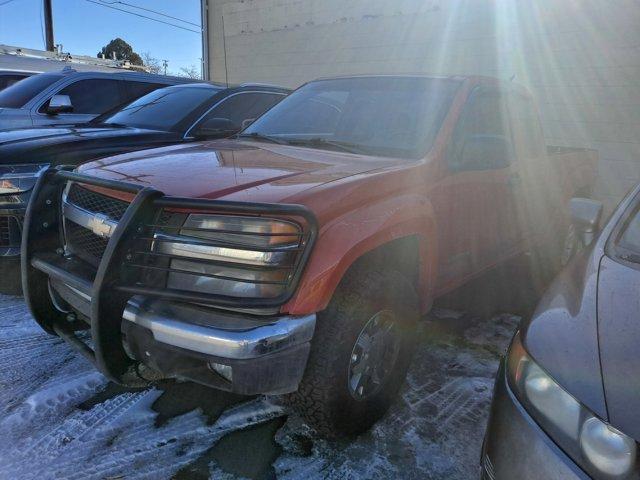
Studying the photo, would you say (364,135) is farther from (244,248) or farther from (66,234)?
(66,234)

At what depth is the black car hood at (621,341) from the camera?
1388mm

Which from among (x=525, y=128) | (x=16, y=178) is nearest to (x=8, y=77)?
(x=16, y=178)

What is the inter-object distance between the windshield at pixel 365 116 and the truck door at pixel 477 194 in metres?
0.22

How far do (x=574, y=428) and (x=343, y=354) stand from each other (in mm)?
964

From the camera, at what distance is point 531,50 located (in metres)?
7.95

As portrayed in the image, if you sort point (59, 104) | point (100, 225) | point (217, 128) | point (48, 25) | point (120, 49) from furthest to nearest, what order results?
point (120, 49) < point (48, 25) < point (59, 104) < point (217, 128) < point (100, 225)

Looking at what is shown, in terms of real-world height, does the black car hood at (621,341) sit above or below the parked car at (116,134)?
below

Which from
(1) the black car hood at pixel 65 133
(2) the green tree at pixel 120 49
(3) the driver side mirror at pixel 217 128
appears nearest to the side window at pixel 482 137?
(3) the driver side mirror at pixel 217 128

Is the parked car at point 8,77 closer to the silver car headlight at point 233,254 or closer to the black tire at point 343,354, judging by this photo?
the silver car headlight at point 233,254

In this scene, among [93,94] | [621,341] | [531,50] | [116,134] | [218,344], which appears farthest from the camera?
[531,50]

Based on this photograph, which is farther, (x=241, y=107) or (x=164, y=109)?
(x=241, y=107)

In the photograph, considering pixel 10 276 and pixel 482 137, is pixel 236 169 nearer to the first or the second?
pixel 482 137

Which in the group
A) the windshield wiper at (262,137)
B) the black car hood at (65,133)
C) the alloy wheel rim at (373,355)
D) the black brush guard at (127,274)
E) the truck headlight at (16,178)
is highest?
the black car hood at (65,133)

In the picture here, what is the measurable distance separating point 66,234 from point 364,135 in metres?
1.83
